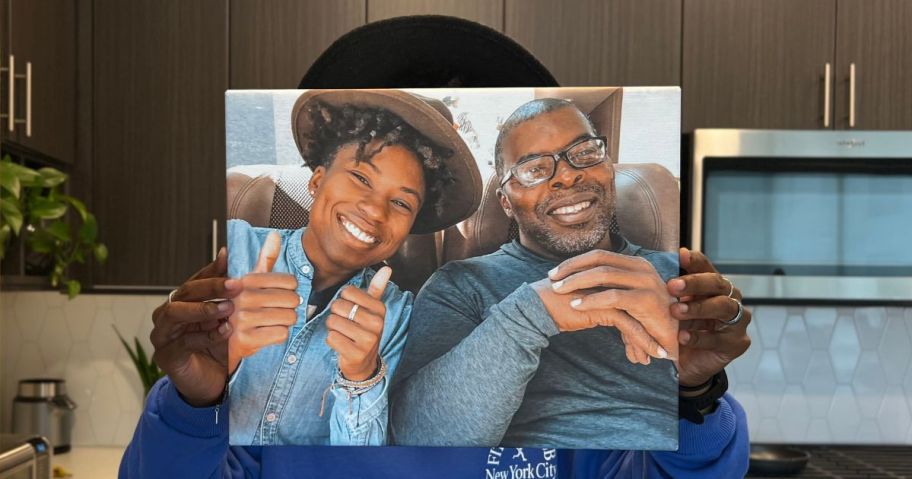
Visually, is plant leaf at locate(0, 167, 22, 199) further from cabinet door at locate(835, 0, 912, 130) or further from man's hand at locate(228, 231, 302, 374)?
cabinet door at locate(835, 0, 912, 130)

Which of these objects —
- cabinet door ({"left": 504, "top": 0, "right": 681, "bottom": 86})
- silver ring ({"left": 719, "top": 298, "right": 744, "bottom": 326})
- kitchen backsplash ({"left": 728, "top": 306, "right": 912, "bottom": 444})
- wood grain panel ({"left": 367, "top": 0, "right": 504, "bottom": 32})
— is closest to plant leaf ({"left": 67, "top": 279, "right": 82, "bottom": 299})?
wood grain panel ({"left": 367, "top": 0, "right": 504, "bottom": 32})

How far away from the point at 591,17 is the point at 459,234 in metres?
1.41

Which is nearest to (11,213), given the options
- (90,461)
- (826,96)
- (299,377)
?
(90,461)

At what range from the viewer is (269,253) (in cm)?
62

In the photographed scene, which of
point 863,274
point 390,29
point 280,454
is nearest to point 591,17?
point 863,274

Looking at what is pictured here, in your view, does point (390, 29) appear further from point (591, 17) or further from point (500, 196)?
point (591, 17)

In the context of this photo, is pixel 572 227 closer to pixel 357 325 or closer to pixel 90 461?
pixel 357 325

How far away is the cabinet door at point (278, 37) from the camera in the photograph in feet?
6.14

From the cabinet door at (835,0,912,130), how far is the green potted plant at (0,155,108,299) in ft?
5.75

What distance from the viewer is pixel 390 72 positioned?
0.86m

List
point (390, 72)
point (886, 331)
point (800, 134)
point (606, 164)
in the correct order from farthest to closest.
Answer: point (886, 331)
point (800, 134)
point (390, 72)
point (606, 164)

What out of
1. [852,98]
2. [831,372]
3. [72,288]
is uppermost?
[852,98]

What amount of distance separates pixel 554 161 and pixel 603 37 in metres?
1.36

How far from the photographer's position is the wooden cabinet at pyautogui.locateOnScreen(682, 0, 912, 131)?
1.82 meters
